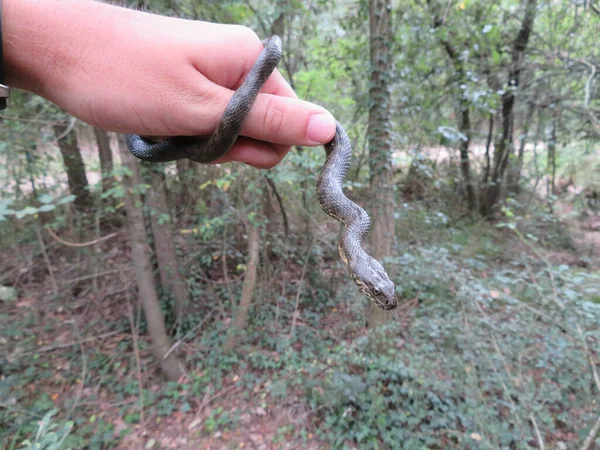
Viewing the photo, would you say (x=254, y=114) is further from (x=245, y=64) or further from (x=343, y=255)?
(x=343, y=255)

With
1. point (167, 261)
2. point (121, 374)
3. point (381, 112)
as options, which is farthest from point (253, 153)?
point (121, 374)

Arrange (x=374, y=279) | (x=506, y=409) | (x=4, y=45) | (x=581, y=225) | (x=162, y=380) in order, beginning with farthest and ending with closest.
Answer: (x=581, y=225)
(x=162, y=380)
(x=506, y=409)
(x=374, y=279)
(x=4, y=45)

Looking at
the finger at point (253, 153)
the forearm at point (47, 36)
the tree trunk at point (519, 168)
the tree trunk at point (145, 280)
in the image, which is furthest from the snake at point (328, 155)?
the tree trunk at point (519, 168)

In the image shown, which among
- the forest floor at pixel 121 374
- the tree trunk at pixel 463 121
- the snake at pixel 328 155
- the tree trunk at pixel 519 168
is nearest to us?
the snake at pixel 328 155

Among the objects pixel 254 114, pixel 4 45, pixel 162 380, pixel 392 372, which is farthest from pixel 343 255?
pixel 162 380

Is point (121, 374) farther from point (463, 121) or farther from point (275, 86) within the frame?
point (463, 121)

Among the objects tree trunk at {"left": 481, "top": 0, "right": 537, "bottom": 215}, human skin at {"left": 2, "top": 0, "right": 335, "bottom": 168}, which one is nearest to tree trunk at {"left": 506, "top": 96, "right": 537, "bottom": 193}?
tree trunk at {"left": 481, "top": 0, "right": 537, "bottom": 215}

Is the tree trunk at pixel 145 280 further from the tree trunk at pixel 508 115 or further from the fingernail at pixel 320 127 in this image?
the tree trunk at pixel 508 115
